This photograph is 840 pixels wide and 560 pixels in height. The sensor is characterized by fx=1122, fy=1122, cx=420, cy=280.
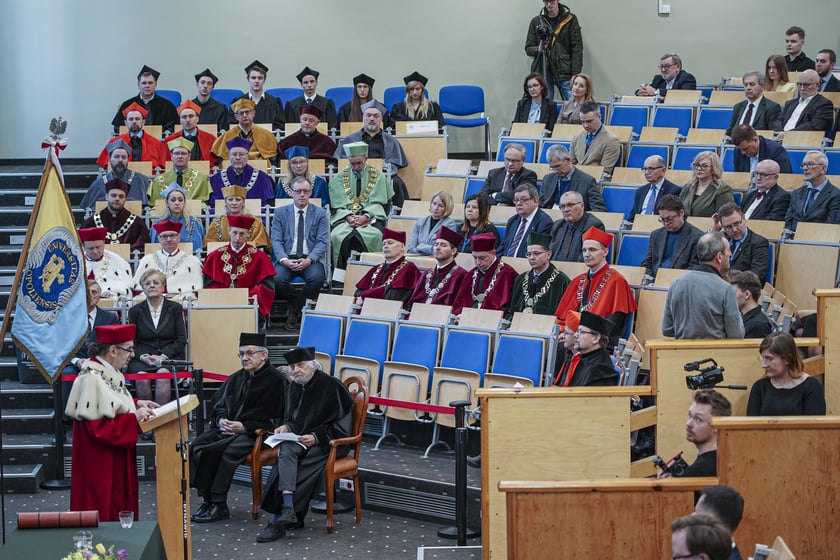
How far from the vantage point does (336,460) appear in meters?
7.23

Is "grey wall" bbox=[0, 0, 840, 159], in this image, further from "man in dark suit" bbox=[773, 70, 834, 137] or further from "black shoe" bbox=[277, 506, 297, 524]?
"black shoe" bbox=[277, 506, 297, 524]

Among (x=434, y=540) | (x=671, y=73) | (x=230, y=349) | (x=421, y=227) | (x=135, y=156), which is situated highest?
(x=671, y=73)

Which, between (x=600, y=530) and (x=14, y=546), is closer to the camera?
(x=600, y=530)

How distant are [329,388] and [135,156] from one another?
5748mm

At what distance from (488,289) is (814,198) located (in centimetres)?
270

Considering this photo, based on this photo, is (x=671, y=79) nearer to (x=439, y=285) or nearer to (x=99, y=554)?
(x=439, y=285)

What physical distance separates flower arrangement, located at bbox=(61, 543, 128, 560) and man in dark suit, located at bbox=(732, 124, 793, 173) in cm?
671

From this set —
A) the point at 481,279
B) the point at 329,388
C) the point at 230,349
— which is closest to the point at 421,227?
the point at 481,279

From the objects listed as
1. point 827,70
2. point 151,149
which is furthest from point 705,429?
point 151,149

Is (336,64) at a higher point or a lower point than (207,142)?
higher

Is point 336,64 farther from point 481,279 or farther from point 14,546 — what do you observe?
point 14,546

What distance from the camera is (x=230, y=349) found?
28.6 feet

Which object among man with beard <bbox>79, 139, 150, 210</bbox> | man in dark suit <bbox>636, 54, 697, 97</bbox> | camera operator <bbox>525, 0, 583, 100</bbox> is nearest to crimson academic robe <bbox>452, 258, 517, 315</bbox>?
man with beard <bbox>79, 139, 150, 210</bbox>

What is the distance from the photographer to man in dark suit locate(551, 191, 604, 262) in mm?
8867
